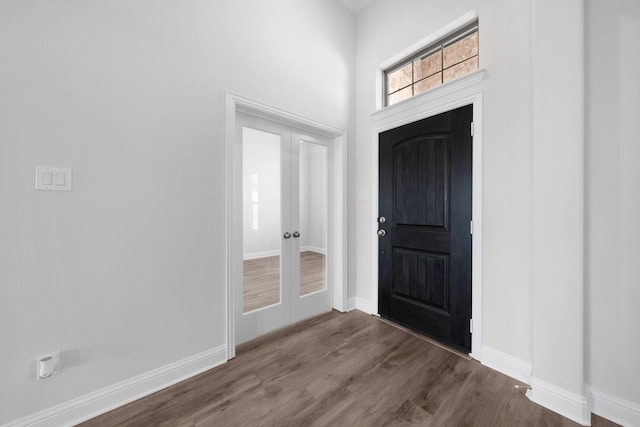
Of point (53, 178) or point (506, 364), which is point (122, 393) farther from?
point (506, 364)

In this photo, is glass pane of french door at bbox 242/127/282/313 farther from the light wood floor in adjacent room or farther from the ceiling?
the ceiling

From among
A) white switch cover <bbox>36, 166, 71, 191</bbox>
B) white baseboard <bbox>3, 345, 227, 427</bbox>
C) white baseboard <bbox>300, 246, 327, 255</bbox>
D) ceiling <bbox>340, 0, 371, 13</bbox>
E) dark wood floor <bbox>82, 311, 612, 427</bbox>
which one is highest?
ceiling <bbox>340, 0, 371, 13</bbox>

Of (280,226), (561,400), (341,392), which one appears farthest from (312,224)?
(561,400)

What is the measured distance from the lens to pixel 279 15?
234cm

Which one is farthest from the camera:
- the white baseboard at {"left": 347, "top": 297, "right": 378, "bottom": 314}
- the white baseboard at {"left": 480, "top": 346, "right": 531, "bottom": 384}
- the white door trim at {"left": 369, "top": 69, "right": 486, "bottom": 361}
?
the white baseboard at {"left": 347, "top": 297, "right": 378, "bottom": 314}

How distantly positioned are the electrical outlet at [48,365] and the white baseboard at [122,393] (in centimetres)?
21

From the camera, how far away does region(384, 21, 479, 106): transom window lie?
218cm

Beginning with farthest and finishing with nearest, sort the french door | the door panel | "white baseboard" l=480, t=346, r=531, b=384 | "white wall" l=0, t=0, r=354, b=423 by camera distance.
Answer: the door panel < the french door < "white baseboard" l=480, t=346, r=531, b=384 < "white wall" l=0, t=0, r=354, b=423

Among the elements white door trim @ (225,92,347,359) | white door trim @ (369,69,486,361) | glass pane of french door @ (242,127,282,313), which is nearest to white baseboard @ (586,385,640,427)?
white door trim @ (369,69,486,361)

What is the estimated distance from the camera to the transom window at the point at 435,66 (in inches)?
85.7

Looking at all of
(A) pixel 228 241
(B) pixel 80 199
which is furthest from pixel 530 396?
(B) pixel 80 199

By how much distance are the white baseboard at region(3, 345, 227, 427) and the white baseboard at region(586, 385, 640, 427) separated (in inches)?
97.1

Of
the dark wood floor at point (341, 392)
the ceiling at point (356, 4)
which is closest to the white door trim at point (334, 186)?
the dark wood floor at point (341, 392)

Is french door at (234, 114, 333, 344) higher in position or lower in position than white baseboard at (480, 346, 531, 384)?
higher
